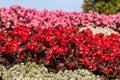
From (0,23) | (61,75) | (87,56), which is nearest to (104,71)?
(87,56)

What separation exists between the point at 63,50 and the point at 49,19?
5.67 metres

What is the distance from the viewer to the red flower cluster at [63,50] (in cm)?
909

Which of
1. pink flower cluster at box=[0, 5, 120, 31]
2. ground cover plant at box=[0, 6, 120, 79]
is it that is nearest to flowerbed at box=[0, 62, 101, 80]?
ground cover plant at box=[0, 6, 120, 79]

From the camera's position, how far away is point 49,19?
14664 mm

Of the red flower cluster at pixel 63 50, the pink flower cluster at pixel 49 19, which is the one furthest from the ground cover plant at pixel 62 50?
the pink flower cluster at pixel 49 19

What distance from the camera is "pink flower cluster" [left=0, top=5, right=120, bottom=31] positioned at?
13.4 metres

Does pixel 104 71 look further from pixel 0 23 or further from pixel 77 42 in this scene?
pixel 0 23

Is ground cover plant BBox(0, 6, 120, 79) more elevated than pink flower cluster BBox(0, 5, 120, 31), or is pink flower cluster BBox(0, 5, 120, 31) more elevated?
pink flower cluster BBox(0, 5, 120, 31)

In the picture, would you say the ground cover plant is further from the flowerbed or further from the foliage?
the foliage

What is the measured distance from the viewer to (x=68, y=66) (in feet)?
29.8

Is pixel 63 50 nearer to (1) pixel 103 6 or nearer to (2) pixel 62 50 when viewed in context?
(2) pixel 62 50

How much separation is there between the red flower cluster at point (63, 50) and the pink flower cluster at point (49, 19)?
3.73m

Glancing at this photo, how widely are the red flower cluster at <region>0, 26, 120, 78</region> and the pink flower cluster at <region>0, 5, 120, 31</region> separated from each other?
3.73 metres

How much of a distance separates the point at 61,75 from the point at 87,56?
0.99m
